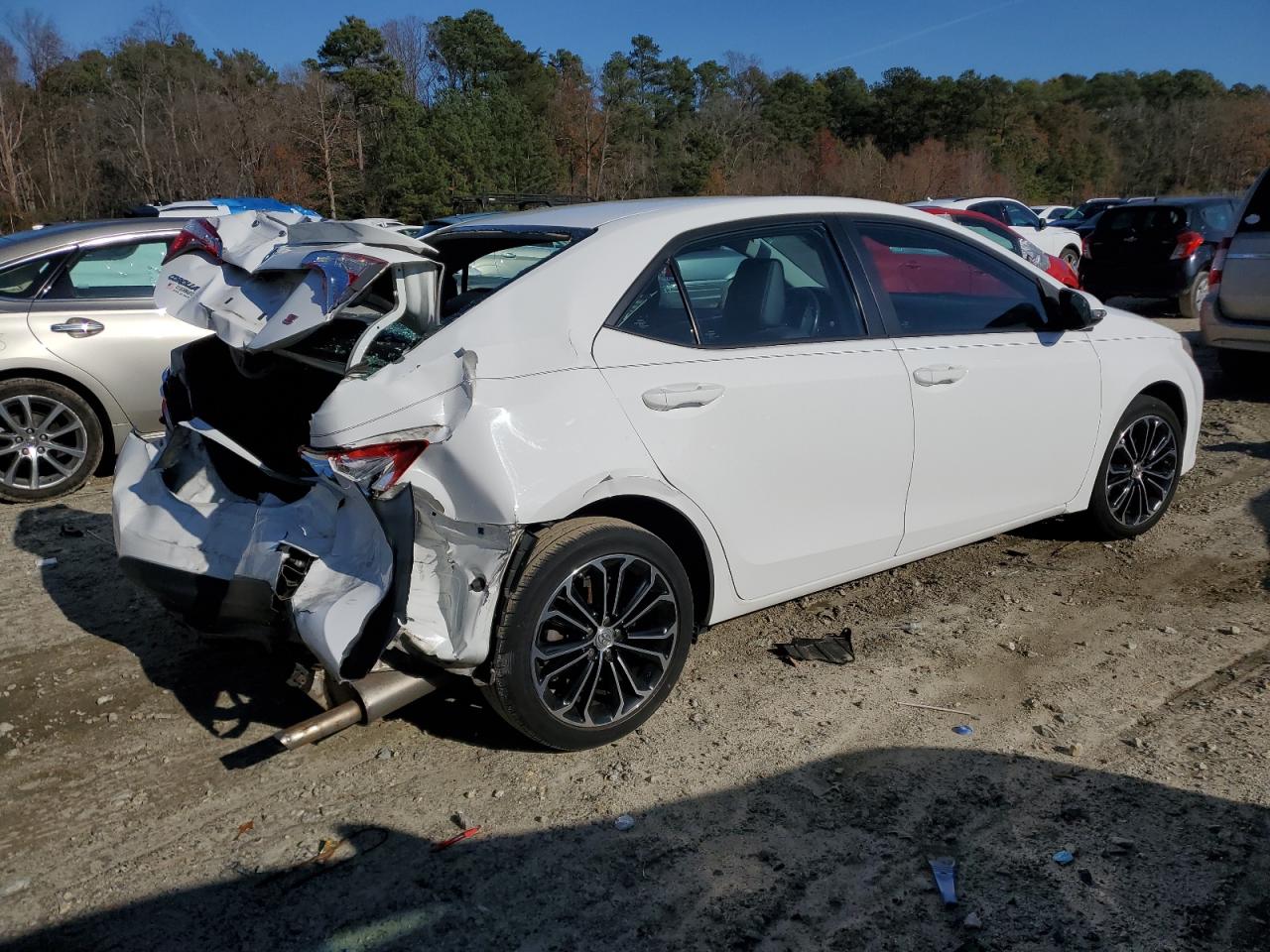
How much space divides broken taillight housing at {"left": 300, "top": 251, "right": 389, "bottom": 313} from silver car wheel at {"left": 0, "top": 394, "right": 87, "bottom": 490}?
402cm

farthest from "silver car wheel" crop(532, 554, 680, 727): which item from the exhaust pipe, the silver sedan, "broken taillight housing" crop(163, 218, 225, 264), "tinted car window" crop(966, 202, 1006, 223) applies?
"tinted car window" crop(966, 202, 1006, 223)

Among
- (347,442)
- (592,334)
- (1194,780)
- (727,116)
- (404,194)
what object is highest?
(727,116)

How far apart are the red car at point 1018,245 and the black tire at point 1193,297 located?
2189 mm

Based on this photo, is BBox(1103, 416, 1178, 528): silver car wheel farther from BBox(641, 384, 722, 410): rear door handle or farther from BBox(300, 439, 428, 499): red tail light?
BBox(300, 439, 428, 499): red tail light

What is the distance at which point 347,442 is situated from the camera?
292 cm

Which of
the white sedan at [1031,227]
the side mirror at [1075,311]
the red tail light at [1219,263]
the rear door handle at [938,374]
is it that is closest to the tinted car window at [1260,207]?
the red tail light at [1219,263]

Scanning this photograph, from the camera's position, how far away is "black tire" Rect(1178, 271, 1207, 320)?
44.4 ft

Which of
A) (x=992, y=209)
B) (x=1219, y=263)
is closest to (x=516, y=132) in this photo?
(x=992, y=209)

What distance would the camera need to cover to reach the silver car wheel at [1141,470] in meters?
5.09

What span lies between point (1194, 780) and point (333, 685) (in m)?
2.73

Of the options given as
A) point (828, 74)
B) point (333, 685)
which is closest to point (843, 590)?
point (333, 685)

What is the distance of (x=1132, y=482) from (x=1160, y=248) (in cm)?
1023

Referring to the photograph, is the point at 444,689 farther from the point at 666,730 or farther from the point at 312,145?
the point at 312,145

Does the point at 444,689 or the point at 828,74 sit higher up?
the point at 828,74
